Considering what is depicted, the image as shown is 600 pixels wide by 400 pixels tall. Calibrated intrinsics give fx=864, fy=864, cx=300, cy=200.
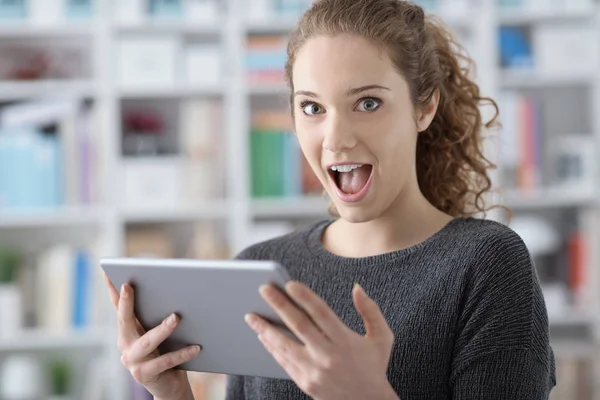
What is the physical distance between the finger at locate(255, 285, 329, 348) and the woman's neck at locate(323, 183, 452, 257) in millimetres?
404

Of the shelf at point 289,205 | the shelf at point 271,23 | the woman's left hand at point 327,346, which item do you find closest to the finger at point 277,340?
the woman's left hand at point 327,346

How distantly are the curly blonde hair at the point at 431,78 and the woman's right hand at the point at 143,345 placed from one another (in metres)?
0.46

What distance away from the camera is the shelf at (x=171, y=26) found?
125 inches

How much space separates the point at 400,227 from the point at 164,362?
1.42 ft

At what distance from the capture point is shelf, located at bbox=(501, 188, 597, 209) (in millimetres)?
3214

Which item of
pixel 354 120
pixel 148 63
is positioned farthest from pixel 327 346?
pixel 148 63

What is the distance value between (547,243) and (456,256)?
2.06 m

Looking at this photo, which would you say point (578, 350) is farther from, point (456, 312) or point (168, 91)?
A: point (456, 312)

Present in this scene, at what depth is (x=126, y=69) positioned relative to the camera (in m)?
3.17

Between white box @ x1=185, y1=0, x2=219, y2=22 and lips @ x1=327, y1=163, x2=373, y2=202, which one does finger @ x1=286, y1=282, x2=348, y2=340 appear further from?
white box @ x1=185, y1=0, x2=219, y2=22

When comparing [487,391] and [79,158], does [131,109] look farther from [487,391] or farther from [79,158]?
[487,391]

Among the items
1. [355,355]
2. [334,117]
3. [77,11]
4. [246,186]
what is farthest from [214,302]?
[77,11]

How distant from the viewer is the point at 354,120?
4.15 feet

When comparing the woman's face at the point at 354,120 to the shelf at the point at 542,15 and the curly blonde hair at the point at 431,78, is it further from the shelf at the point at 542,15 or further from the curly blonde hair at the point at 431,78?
the shelf at the point at 542,15
